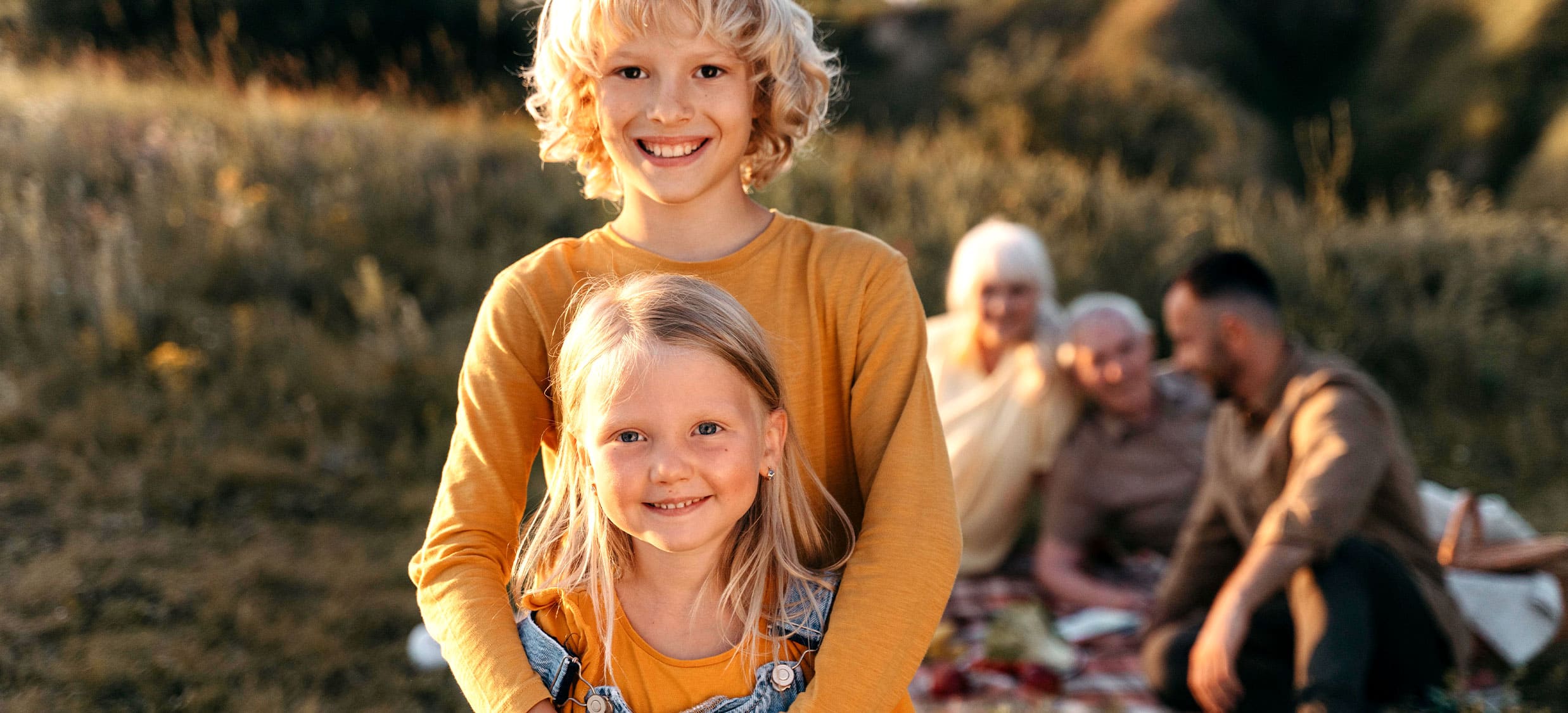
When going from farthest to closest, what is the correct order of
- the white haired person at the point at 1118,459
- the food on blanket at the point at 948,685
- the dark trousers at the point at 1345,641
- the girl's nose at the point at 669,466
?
the white haired person at the point at 1118,459
the food on blanket at the point at 948,685
the dark trousers at the point at 1345,641
the girl's nose at the point at 669,466

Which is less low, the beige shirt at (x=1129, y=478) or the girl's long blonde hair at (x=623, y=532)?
the girl's long blonde hair at (x=623, y=532)

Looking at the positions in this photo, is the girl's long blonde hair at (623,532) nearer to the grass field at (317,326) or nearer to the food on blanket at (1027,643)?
the grass field at (317,326)

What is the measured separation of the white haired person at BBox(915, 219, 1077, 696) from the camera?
16.0 ft

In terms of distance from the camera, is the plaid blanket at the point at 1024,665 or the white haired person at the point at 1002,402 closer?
the plaid blanket at the point at 1024,665

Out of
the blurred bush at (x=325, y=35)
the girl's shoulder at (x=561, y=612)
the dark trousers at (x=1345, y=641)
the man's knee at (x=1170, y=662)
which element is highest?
the blurred bush at (x=325, y=35)

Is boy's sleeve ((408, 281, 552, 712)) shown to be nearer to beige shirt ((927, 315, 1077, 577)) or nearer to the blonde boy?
the blonde boy

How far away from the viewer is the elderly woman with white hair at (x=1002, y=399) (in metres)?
4.87

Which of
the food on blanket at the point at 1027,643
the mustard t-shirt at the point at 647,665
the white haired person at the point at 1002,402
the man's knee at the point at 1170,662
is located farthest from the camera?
the white haired person at the point at 1002,402

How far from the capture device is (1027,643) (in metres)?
4.05

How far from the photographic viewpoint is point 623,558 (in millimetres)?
1613

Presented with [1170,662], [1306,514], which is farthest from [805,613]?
[1170,662]

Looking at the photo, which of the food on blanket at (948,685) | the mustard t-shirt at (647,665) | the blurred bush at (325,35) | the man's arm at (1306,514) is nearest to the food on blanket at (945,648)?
the food on blanket at (948,685)

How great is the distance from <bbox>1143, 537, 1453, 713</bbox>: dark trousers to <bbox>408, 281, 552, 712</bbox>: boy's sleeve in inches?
87.8

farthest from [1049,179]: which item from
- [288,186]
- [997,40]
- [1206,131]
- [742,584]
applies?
[997,40]
